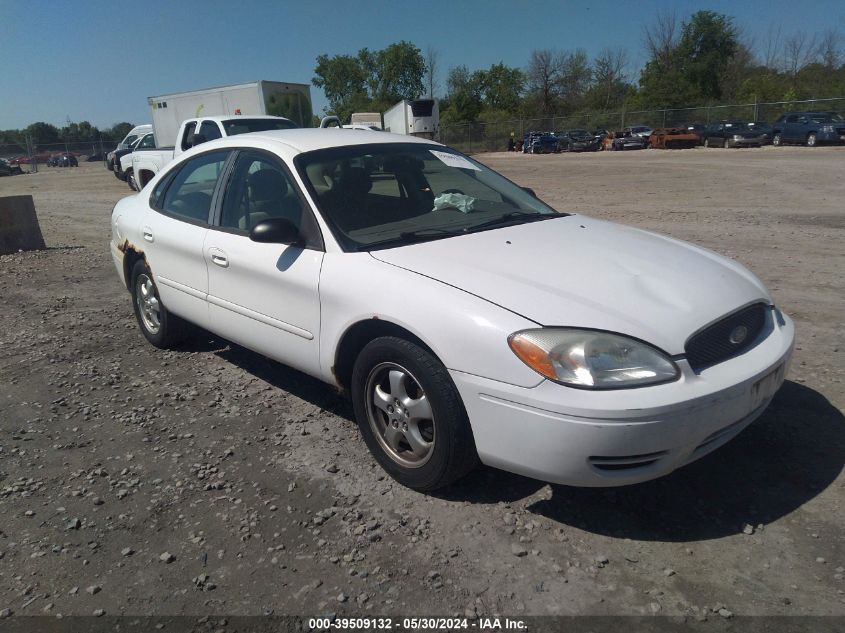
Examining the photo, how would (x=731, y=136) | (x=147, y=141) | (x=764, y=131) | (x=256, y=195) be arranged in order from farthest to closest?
(x=731, y=136) < (x=764, y=131) < (x=147, y=141) < (x=256, y=195)

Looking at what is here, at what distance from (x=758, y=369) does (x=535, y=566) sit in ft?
3.99

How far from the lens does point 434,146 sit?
4.39 metres

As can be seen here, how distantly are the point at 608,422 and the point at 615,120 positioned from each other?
53877mm

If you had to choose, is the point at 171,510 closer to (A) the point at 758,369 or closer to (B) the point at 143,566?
(B) the point at 143,566

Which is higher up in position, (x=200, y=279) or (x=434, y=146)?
(x=434, y=146)

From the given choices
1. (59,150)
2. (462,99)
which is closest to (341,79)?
(462,99)

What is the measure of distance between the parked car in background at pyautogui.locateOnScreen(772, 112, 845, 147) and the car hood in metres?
33.3

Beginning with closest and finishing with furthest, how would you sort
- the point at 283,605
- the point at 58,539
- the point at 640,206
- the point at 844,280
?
the point at 283,605 → the point at 58,539 → the point at 844,280 → the point at 640,206

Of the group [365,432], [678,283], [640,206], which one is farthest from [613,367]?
[640,206]

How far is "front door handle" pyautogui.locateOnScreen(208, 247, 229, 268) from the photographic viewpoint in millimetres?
3934

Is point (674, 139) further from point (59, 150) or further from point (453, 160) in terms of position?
point (59, 150)

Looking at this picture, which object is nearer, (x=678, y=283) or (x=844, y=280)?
(x=678, y=283)

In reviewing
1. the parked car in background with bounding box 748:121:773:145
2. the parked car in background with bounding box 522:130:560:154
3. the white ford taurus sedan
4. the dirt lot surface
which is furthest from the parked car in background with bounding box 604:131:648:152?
the white ford taurus sedan

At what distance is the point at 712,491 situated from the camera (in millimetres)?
2939
